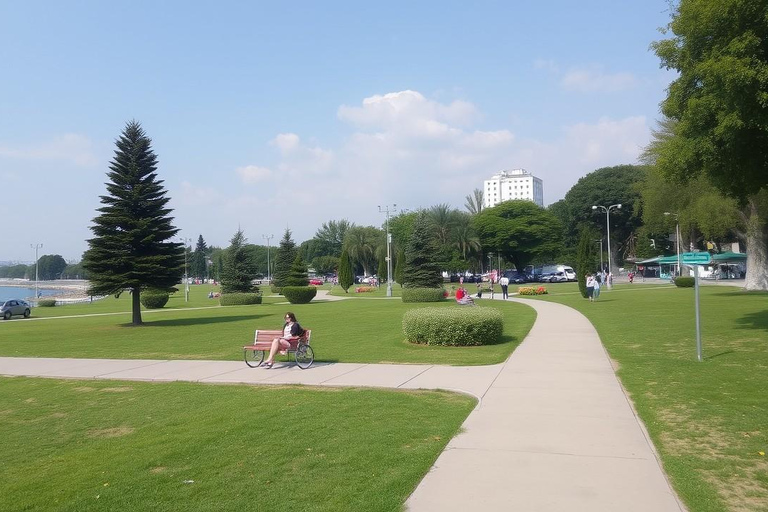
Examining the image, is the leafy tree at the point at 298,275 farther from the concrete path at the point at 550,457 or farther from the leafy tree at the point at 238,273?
the concrete path at the point at 550,457

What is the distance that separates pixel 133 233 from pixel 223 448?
24386mm

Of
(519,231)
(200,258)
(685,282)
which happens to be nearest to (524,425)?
(685,282)

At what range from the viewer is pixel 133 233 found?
2864cm

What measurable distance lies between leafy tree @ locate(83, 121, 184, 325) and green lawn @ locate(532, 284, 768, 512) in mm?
20854

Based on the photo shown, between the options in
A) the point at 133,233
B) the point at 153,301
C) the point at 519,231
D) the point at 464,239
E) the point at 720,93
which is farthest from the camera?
the point at 519,231

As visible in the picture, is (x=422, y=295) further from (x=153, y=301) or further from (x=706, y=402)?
(x=706, y=402)

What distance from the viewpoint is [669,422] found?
757 centimetres

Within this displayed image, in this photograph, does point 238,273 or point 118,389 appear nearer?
point 118,389

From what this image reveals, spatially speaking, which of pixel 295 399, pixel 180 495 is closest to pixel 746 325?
pixel 295 399

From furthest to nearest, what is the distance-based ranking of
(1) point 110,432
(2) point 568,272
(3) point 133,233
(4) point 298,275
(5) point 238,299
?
(2) point 568,272
(4) point 298,275
(5) point 238,299
(3) point 133,233
(1) point 110,432

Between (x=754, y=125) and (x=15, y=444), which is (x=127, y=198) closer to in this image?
(x=15, y=444)

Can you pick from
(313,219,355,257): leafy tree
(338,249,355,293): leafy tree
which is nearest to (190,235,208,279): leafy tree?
(313,219,355,257): leafy tree

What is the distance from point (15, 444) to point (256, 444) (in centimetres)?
335

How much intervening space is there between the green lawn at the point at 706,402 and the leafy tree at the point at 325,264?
107868mm
